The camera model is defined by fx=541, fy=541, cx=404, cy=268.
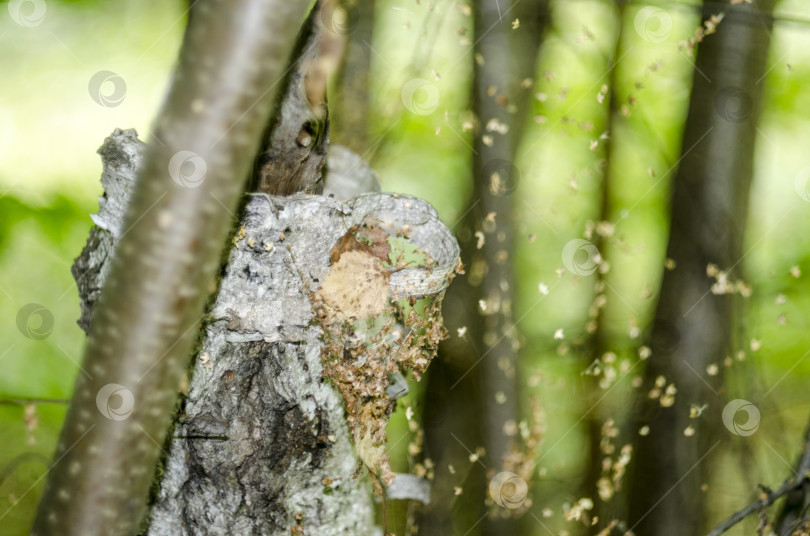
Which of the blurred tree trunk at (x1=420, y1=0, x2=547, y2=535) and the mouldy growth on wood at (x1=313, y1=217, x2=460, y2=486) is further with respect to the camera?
the blurred tree trunk at (x1=420, y1=0, x2=547, y2=535)

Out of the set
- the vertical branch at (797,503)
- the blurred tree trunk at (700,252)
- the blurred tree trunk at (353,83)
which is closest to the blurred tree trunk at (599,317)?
the blurred tree trunk at (700,252)

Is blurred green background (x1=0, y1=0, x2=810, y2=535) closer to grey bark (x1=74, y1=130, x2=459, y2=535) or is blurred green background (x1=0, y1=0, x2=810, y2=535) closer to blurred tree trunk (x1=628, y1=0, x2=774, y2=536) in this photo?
blurred tree trunk (x1=628, y1=0, x2=774, y2=536)


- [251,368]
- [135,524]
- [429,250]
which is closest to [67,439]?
[135,524]

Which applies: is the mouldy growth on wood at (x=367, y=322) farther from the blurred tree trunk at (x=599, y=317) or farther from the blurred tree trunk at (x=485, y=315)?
the blurred tree trunk at (x=599, y=317)

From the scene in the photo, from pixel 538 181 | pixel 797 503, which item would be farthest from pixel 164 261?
pixel 538 181

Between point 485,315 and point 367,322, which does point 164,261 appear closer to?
point 367,322

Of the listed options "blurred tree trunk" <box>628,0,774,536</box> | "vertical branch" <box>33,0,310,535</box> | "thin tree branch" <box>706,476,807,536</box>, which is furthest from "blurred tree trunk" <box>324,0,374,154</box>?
Result: "thin tree branch" <box>706,476,807,536</box>
